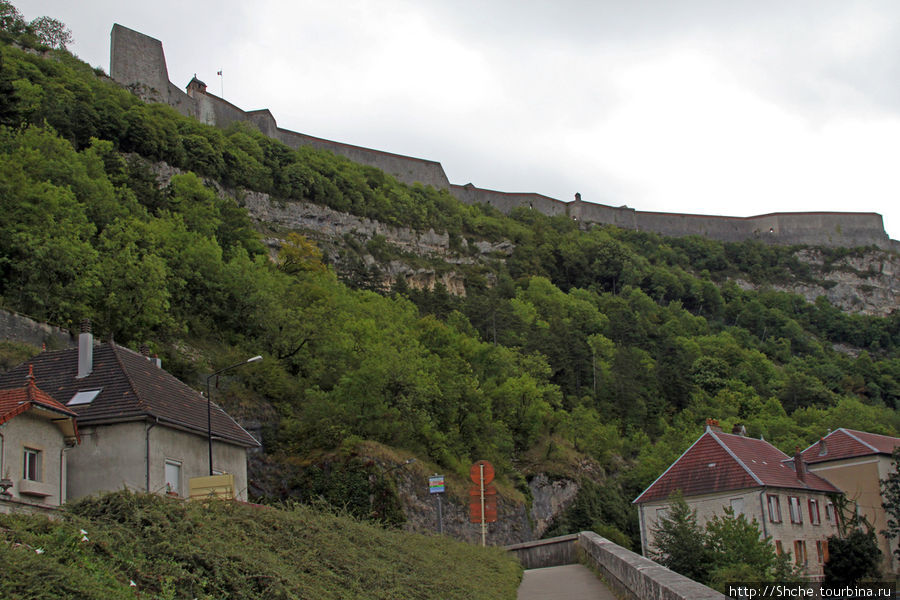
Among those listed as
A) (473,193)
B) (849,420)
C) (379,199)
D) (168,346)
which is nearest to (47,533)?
(168,346)

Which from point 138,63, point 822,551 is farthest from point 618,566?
point 138,63

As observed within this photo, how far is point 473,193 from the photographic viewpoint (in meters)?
122

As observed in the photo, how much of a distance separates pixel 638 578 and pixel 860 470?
138 ft

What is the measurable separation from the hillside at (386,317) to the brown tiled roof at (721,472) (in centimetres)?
579

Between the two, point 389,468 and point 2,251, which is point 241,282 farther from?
point 389,468

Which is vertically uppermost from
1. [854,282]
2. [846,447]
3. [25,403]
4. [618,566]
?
[854,282]

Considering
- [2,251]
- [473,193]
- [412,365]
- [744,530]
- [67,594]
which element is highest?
[473,193]

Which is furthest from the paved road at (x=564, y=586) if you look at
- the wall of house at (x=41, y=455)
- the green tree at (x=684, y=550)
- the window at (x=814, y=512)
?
the window at (x=814, y=512)

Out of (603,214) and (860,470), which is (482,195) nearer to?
(603,214)

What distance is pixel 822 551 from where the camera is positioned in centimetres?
4166

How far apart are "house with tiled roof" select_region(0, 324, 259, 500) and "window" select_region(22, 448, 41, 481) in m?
1.82

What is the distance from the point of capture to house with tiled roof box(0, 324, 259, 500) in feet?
70.8

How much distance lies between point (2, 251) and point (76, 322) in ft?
17.6

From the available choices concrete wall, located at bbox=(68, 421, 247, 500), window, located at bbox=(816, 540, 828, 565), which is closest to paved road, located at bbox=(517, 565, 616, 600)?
concrete wall, located at bbox=(68, 421, 247, 500)
